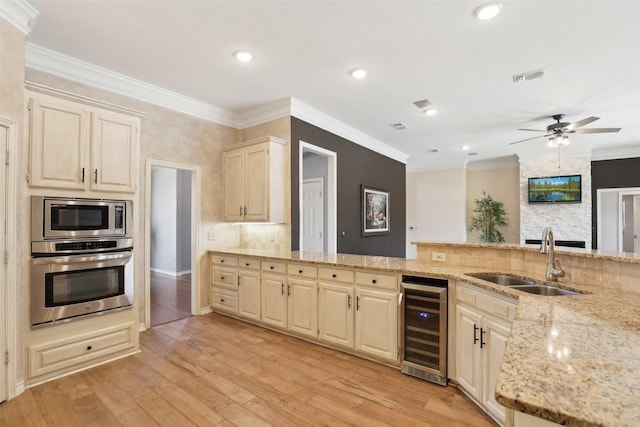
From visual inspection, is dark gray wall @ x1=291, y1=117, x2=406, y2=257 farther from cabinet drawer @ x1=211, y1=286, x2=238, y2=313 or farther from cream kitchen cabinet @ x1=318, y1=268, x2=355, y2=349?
cream kitchen cabinet @ x1=318, y1=268, x2=355, y2=349

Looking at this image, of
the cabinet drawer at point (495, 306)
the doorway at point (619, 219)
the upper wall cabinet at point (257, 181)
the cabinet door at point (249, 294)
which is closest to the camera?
the cabinet drawer at point (495, 306)

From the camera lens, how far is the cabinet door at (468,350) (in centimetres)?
224

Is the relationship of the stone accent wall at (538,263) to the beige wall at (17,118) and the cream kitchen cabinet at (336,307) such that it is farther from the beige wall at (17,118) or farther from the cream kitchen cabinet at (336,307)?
the beige wall at (17,118)

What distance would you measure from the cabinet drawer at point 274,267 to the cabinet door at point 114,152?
5.38 feet

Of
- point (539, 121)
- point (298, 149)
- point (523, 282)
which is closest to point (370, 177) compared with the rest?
point (298, 149)

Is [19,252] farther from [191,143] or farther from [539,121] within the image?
[539,121]

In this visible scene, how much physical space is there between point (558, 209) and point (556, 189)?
1.51 feet

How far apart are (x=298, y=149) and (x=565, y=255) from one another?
3.26 meters

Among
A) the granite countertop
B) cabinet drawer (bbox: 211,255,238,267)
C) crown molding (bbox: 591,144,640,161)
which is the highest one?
crown molding (bbox: 591,144,640,161)

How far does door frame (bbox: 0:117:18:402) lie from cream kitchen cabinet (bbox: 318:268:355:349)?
249 cm

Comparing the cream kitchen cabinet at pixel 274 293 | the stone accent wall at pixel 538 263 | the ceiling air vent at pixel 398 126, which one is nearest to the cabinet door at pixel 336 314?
the cream kitchen cabinet at pixel 274 293

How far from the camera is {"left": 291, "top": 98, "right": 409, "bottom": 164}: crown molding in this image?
4398mm

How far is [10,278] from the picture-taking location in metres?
2.30

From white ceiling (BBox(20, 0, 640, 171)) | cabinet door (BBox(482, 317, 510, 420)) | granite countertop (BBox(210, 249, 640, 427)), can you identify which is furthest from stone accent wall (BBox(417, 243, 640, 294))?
white ceiling (BBox(20, 0, 640, 171))
